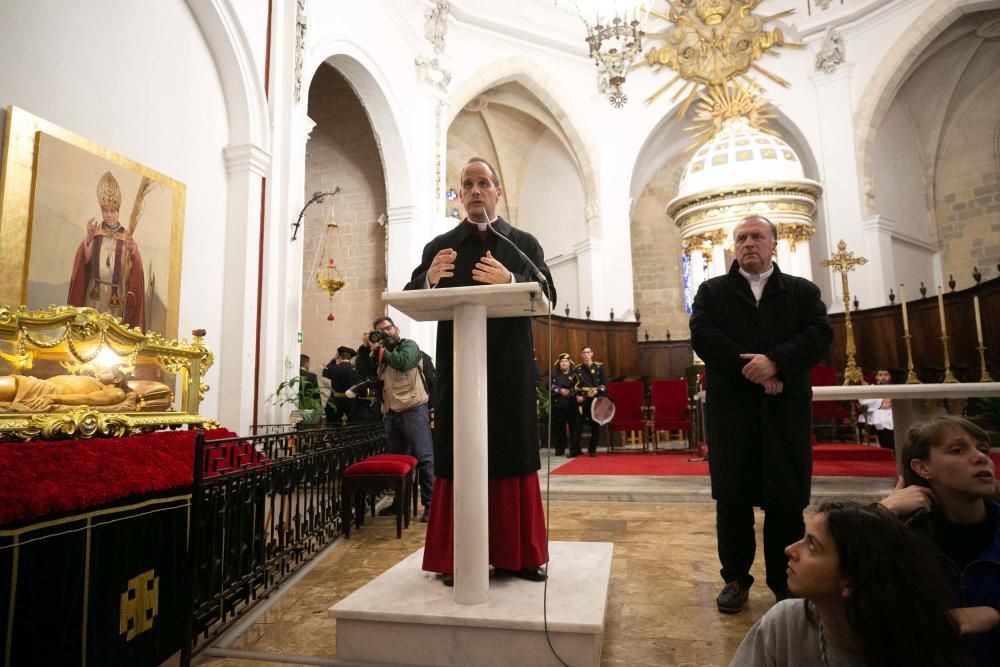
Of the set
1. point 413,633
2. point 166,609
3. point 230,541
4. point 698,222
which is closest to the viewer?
point 413,633

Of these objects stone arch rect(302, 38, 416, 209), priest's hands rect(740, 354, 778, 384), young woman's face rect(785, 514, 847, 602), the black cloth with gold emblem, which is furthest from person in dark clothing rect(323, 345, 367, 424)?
young woman's face rect(785, 514, 847, 602)

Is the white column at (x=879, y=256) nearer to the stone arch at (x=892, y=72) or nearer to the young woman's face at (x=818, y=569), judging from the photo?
the stone arch at (x=892, y=72)

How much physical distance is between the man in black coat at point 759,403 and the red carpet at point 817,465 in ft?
12.6

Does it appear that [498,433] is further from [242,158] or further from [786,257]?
[786,257]

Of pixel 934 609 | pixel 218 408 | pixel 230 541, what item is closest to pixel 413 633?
pixel 230 541

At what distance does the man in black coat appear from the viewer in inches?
97.7

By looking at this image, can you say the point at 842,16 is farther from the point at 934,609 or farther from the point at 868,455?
the point at 934,609

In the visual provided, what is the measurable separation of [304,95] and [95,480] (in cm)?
607

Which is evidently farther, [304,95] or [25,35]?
[304,95]

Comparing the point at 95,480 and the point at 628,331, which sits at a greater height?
the point at 628,331

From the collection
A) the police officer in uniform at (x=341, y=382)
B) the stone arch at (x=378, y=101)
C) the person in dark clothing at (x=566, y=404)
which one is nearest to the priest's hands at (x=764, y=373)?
the police officer in uniform at (x=341, y=382)

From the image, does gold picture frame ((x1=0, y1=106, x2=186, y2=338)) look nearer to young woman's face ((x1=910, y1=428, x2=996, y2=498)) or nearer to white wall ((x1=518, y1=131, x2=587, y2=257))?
young woman's face ((x1=910, y1=428, x2=996, y2=498))

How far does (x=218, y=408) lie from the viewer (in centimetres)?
598

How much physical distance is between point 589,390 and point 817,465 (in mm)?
3135
